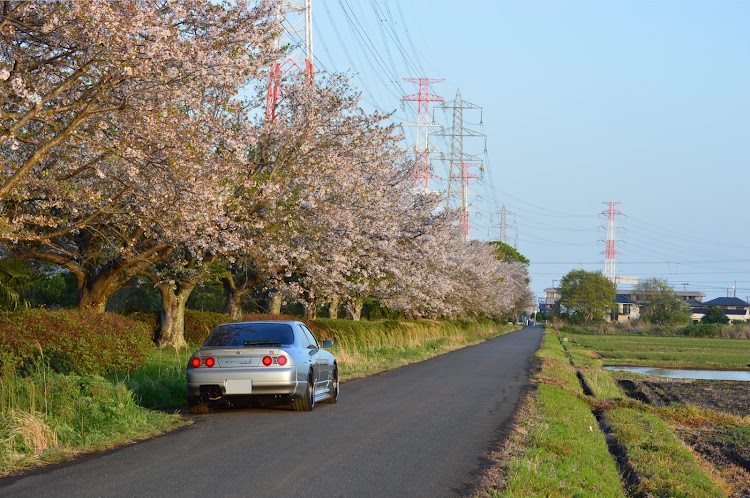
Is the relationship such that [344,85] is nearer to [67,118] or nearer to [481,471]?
[67,118]

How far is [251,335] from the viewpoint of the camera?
556 inches

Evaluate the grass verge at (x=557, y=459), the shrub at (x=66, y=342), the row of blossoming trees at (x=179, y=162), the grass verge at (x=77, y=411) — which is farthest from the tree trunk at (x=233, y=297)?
the grass verge at (x=557, y=459)

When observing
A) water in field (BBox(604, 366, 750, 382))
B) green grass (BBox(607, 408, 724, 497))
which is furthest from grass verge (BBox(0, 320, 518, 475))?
water in field (BBox(604, 366, 750, 382))

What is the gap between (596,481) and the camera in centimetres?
891

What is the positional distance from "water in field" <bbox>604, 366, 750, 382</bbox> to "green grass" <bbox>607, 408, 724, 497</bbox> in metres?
22.3

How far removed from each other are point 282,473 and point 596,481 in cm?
334

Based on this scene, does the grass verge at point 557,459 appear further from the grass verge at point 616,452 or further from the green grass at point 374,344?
the green grass at point 374,344

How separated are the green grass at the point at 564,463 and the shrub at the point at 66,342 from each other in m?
7.47

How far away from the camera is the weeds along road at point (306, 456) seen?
7.84 meters

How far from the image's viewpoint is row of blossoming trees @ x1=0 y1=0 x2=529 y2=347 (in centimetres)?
1203

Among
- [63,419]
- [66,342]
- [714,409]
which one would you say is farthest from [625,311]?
[63,419]

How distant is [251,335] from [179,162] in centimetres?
314

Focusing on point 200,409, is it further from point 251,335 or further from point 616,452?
point 616,452

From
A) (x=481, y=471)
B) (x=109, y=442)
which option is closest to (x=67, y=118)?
(x=109, y=442)
